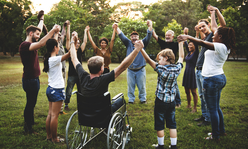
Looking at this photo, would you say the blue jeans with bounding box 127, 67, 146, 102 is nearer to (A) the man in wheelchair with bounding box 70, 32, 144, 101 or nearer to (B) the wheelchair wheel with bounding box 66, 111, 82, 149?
(B) the wheelchair wheel with bounding box 66, 111, 82, 149

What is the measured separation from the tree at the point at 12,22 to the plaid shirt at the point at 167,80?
40996mm

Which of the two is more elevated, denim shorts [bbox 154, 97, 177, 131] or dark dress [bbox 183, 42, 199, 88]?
dark dress [bbox 183, 42, 199, 88]

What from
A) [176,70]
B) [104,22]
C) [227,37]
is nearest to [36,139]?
[176,70]

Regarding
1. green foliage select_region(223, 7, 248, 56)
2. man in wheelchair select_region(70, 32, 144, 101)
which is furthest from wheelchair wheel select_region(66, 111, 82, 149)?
green foliage select_region(223, 7, 248, 56)

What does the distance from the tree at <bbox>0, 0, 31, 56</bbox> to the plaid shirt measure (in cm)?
4100

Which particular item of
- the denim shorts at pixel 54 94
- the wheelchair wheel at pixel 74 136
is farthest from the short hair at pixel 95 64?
the denim shorts at pixel 54 94

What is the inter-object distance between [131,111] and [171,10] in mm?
32500

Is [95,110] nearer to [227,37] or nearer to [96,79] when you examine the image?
[96,79]

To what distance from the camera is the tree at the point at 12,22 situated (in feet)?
117

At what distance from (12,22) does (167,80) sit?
44.9m

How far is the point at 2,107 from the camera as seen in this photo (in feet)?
17.5

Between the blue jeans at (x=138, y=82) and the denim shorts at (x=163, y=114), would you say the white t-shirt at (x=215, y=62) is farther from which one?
the blue jeans at (x=138, y=82)

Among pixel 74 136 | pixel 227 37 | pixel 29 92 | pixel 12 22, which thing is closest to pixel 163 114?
pixel 74 136

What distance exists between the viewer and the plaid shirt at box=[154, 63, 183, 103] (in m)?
2.57
